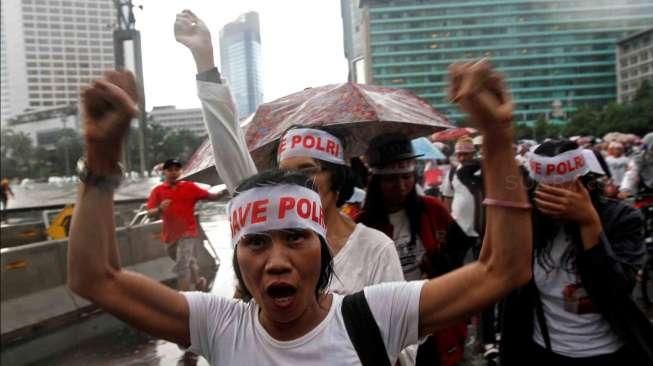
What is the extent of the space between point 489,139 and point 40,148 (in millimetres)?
104441

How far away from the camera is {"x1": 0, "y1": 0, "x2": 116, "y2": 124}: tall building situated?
27891 mm

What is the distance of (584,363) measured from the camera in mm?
2867

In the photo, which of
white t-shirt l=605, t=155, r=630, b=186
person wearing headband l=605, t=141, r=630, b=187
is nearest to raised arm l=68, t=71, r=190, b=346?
person wearing headband l=605, t=141, r=630, b=187

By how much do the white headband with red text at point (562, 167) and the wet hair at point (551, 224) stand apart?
0.06m

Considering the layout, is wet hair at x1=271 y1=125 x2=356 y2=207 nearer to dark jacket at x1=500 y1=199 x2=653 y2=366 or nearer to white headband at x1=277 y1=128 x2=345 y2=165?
white headband at x1=277 y1=128 x2=345 y2=165

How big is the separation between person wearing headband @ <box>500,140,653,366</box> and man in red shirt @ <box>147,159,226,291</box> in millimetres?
5779

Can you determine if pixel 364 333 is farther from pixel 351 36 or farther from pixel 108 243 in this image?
pixel 351 36

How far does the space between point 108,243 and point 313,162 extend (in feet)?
3.65

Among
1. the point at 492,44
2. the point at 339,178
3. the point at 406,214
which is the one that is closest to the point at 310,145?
the point at 339,178

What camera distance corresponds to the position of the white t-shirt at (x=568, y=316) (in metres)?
2.87

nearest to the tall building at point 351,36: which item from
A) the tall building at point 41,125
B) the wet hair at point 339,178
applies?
the wet hair at point 339,178

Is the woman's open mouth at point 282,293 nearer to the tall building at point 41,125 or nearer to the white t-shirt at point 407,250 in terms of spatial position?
the white t-shirt at point 407,250

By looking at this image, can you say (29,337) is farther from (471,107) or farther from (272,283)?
(471,107)

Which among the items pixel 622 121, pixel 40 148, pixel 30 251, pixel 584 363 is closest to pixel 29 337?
pixel 30 251
